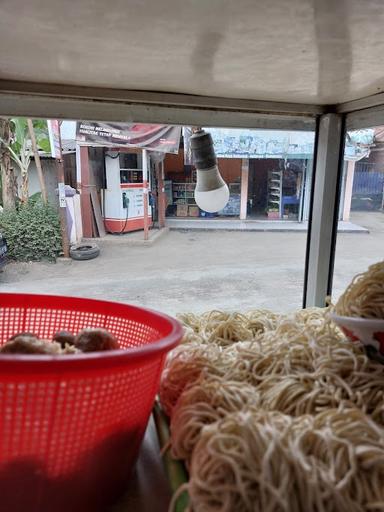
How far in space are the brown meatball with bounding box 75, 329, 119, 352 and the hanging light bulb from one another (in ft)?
3.09

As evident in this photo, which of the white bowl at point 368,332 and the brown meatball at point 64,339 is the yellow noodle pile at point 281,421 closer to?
the white bowl at point 368,332

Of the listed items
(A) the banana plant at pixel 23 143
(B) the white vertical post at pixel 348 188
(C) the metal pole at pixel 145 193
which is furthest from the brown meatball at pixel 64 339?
(B) the white vertical post at pixel 348 188

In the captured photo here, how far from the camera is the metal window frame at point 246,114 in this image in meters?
1.27

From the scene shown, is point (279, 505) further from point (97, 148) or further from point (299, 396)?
point (97, 148)

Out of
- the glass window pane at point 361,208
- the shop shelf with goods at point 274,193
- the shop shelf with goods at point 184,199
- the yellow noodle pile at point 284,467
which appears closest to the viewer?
the yellow noodle pile at point 284,467

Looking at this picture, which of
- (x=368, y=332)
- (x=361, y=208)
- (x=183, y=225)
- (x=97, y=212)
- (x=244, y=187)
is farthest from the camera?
(x=183, y=225)

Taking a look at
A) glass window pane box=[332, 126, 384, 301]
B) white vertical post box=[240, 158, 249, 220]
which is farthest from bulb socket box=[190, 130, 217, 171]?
white vertical post box=[240, 158, 249, 220]

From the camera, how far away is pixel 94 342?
70 centimetres

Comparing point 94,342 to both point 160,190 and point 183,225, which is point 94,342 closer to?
point 160,190

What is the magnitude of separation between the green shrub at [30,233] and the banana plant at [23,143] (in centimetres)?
36

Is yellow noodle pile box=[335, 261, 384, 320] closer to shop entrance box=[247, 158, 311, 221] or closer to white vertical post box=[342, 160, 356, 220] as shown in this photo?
white vertical post box=[342, 160, 356, 220]

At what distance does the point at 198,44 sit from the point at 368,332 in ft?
2.25

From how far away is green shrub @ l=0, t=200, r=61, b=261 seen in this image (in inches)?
200

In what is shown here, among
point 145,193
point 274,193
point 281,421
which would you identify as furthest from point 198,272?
point 281,421
